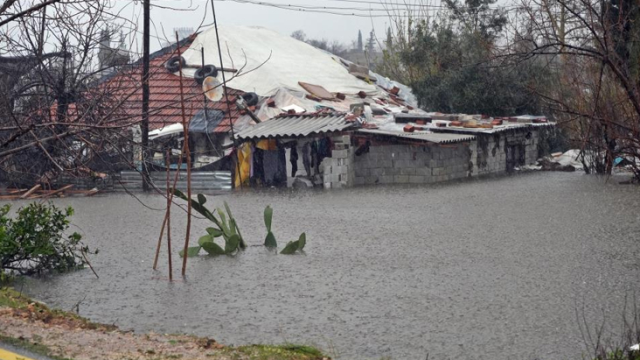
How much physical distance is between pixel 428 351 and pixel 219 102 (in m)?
25.1

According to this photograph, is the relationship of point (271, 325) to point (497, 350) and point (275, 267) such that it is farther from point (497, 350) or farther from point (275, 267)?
point (275, 267)

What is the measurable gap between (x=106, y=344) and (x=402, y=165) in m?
21.6

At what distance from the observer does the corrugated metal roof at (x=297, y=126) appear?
2731cm

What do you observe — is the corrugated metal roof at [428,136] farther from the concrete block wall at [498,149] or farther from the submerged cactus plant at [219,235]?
the submerged cactus plant at [219,235]

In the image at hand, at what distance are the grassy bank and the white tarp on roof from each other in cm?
2557

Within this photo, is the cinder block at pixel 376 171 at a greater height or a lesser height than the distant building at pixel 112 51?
lesser

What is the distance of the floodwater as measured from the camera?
9008 millimetres

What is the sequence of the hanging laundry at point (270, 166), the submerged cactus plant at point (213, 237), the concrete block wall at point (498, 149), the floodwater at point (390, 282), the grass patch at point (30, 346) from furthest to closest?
the concrete block wall at point (498, 149) → the hanging laundry at point (270, 166) → the submerged cactus plant at point (213, 237) → the floodwater at point (390, 282) → the grass patch at point (30, 346)

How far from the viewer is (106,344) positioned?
7.59m

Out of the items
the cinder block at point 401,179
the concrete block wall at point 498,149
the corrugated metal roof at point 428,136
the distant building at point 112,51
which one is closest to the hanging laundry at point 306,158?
the corrugated metal roof at point 428,136

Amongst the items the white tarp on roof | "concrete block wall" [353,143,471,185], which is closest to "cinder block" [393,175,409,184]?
"concrete block wall" [353,143,471,185]

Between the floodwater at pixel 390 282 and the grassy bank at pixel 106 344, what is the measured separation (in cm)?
86

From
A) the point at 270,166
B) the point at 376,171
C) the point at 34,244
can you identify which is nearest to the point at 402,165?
the point at 376,171

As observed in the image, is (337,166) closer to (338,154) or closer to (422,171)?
(338,154)
